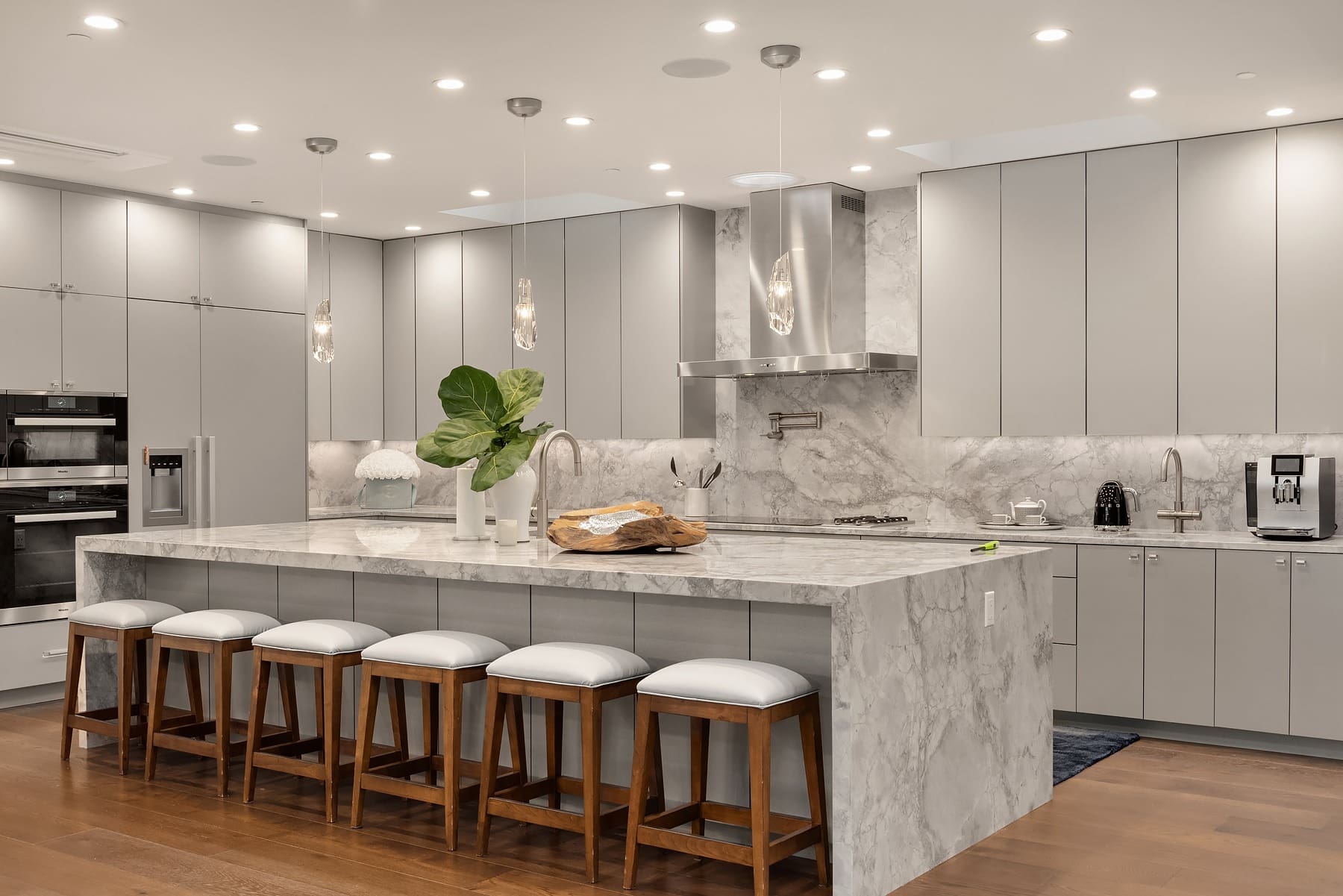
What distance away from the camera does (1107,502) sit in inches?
229

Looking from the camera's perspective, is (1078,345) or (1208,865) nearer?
(1208,865)

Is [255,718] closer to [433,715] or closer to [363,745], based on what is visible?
[363,745]

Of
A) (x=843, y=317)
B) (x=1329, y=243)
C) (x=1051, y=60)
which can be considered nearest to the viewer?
(x=1051, y=60)

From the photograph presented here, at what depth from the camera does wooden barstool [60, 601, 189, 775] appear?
4.65 metres

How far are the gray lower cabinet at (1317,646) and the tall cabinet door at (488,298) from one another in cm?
452

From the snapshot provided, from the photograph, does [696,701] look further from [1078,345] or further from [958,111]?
[1078,345]

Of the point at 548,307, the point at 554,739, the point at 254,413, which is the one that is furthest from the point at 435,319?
the point at 554,739

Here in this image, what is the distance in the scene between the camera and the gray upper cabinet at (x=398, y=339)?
26.6ft

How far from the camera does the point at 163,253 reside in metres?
6.73

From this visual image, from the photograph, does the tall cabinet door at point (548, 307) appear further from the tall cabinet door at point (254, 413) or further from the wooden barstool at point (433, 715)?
the wooden barstool at point (433, 715)

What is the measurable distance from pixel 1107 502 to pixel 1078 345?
2.44 ft

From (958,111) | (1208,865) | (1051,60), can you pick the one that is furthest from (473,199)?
(1208,865)

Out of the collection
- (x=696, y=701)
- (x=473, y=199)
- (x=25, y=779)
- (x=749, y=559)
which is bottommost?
(x=25, y=779)

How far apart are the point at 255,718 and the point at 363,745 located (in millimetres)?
503
